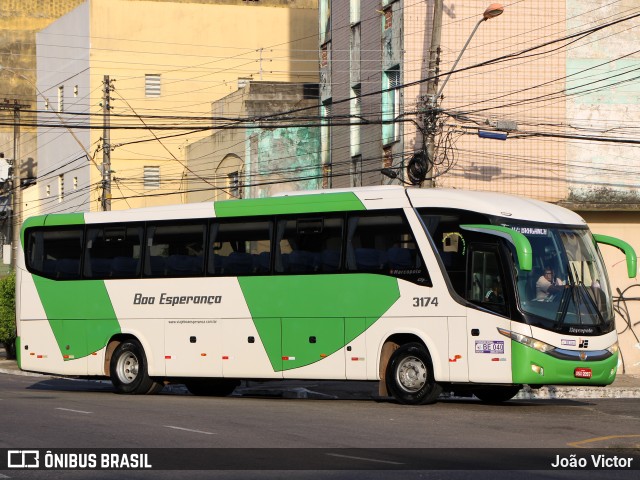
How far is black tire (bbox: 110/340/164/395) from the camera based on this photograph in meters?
24.2

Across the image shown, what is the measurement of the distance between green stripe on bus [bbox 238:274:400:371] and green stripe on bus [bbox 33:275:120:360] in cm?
351

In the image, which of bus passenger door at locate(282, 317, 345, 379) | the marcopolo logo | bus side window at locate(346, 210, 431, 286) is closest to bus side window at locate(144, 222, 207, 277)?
bus passenger door at locate(282, 317, 345, 379)

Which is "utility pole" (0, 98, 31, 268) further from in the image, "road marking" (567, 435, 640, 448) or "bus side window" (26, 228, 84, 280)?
"road marking" (567, 435, 640, 448)

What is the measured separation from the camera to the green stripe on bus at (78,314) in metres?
24.6

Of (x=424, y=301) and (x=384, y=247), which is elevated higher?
(x=384, y=247)

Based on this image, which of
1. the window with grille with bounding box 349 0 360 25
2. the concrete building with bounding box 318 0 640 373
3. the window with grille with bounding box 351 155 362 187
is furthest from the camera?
the window with grille with bounding box 349 0 360 25

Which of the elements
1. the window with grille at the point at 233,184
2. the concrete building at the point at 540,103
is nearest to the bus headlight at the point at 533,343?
the concrete building at the point at 540,103

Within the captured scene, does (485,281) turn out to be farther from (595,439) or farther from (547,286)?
(595,439)

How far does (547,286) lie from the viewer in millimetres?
19312

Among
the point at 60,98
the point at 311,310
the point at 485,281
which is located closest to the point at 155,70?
the point at 60,98

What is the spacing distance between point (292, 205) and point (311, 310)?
1.86 meters

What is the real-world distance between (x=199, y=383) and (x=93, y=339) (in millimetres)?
2256

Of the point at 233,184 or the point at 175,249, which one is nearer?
the point at 175,249

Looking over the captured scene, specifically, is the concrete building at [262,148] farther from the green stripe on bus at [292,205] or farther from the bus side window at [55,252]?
the green stripe on bus at [292,205]
